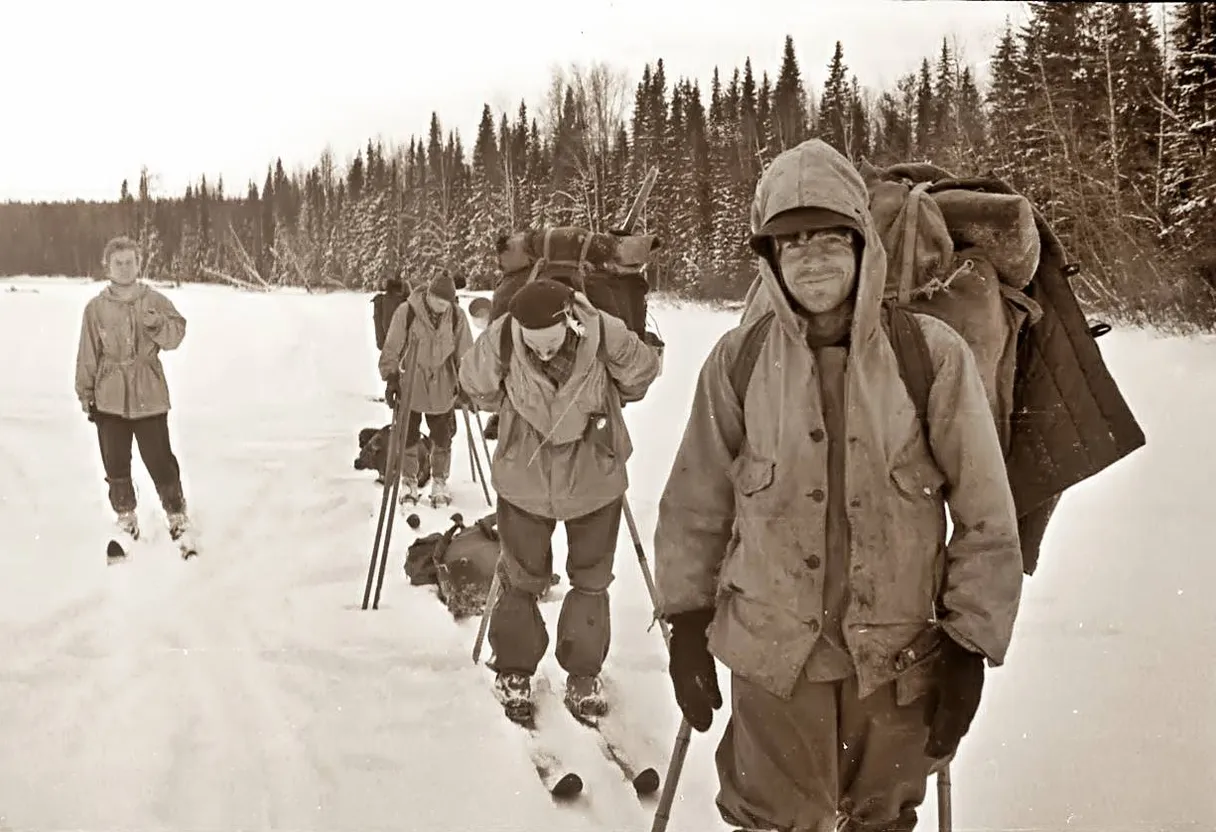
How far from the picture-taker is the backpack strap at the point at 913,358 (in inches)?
63.5

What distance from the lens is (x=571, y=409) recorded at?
315 centimetres

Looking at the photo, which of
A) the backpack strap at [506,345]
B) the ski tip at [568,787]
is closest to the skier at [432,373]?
the backpack strap at [506,345]

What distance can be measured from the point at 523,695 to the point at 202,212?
103 inches

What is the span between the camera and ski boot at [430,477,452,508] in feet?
21.9

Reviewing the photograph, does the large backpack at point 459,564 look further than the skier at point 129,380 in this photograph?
No

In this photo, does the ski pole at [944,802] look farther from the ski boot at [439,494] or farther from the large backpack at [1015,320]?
the ski boot at [439,494]

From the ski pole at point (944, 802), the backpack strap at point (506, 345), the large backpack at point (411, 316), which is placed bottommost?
the ski pole at point (944, 802)

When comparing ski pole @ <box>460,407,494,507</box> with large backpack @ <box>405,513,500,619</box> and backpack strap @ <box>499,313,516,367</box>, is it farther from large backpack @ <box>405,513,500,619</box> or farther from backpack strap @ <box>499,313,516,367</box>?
backpack strap @ <box>499,313,516,367</box>

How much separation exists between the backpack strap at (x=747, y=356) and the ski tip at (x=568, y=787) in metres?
1.50

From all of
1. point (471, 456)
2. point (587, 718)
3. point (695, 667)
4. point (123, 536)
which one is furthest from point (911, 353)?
point (471, 456)

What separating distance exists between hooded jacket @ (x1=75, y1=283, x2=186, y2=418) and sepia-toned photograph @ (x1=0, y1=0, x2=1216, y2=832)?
2 centimetres

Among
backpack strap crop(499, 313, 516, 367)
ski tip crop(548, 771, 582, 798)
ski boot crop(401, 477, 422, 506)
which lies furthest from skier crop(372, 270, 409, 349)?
ski tip crop(548, 771, 582, 798)

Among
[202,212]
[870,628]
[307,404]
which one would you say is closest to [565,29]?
[202,212]

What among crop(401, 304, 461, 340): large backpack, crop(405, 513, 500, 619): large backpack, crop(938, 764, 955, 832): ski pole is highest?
crop(401, 304, 461, 340): large backpack
